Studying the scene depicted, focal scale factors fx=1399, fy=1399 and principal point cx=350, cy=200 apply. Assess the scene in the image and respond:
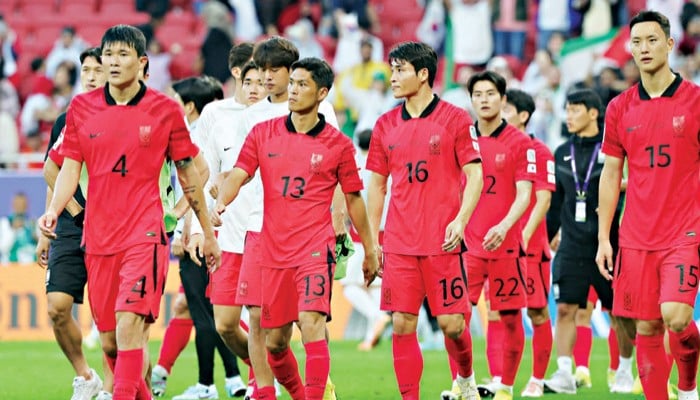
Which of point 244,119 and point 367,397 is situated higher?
point 244,119

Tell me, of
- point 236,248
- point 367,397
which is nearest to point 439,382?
point 367,397

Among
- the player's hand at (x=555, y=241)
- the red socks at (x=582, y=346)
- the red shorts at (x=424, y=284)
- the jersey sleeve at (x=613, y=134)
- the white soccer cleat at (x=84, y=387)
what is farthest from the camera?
the player's hand at (x=555, y=241)

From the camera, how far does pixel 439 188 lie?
31.1 feet

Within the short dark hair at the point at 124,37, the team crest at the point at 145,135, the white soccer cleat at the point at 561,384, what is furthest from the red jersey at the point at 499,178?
Result: the short dark hair at the point at 124,37

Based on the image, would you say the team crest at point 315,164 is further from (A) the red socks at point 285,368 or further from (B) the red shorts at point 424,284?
(A) the red socks at point 285,368

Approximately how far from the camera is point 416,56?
9.66 m

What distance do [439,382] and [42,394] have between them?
352cm

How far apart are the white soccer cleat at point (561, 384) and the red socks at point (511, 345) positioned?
842 mm

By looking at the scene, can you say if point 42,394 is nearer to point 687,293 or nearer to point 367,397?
point 367,397

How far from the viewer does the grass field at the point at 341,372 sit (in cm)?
1182

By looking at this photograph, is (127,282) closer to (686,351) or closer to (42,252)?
(42,252)

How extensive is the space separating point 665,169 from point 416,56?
6.35 feet

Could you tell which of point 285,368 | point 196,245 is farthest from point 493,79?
point 285,368

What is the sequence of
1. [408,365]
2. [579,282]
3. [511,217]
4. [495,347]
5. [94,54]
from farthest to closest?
[579,282] → [495,347] → [511,217] → [94,54] → [408,365]
